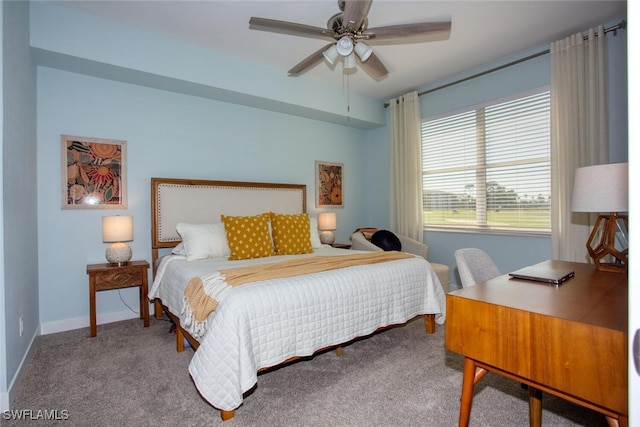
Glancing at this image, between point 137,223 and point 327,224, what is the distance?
2.39 meters

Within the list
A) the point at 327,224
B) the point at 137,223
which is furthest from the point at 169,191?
the point at 327,224

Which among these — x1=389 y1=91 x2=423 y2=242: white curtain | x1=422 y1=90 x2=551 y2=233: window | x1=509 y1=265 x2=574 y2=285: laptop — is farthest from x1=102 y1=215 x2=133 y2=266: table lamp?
x1=422 y1=90 x2=551 y2=233: window

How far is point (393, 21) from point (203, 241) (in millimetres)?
2763

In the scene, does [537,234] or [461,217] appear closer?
[537,234]

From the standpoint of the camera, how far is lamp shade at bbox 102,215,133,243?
3049 mm

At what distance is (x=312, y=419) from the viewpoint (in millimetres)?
1763

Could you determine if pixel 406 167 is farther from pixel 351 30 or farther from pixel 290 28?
pixel 290 28

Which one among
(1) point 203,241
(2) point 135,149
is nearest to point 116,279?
(1) point 203,241

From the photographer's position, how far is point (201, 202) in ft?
12.3

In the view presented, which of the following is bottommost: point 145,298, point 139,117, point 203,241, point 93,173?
point 145,298

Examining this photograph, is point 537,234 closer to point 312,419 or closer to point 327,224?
point 327,224

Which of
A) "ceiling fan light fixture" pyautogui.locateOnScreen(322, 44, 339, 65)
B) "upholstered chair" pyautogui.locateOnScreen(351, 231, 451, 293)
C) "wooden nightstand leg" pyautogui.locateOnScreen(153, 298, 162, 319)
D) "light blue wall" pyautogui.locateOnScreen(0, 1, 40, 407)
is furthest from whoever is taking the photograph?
"upholstered chair" pyautogui.locateOnScreen(351, 231, 451, 293)

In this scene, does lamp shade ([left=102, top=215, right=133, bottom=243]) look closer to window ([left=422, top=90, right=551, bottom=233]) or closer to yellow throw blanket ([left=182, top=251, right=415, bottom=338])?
yellow throw blanket ([left=182, top=251, right=415, bottom=338])

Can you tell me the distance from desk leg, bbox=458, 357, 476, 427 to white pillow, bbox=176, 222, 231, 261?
Answer: 8.19ft
